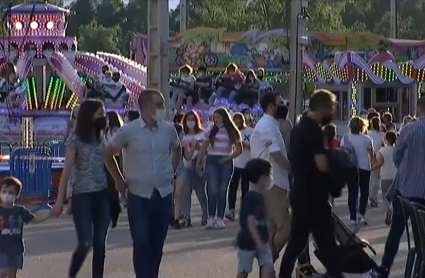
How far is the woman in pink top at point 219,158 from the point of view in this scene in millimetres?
14125

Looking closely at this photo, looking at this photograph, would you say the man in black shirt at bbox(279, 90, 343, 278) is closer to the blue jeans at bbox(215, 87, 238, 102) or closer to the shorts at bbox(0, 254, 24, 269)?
the shorts at bbox(0, 254, 24, 269)

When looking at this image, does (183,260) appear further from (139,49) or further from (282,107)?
(139,49)

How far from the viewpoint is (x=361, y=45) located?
43188 mm

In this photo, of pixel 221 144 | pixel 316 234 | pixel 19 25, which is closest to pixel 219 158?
pixel 221 144

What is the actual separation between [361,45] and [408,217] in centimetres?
3481

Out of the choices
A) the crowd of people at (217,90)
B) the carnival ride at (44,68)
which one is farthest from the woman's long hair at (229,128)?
the carnival ride at (44,68)

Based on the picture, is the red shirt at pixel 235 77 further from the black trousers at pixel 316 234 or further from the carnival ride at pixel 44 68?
the black trousers at pixel 316 234

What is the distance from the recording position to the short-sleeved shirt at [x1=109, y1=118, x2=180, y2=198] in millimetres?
8898

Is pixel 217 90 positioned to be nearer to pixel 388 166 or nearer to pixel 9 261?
pixel 388 166

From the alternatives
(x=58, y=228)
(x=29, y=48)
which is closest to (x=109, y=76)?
(x=29, y=48)

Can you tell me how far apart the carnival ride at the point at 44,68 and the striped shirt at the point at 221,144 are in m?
12.3

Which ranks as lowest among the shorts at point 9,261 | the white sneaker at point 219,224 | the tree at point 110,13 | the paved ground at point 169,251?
the paved ground at point 169,251

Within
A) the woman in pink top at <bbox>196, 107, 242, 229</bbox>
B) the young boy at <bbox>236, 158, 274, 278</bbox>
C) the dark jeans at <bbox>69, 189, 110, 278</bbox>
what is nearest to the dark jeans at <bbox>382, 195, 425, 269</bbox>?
the young boy at <bbox>236, 158, 274, 278</bbox>

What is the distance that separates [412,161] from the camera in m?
9.28
